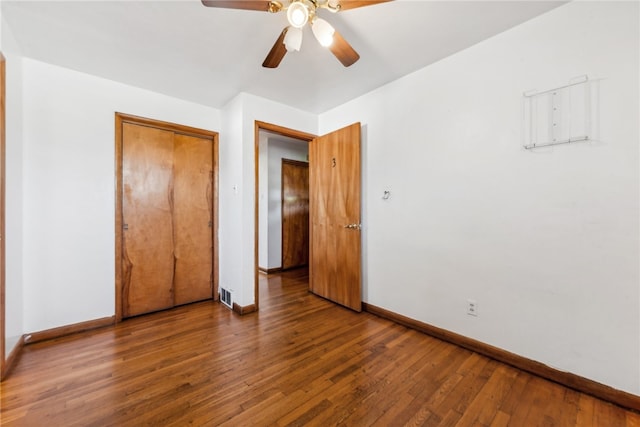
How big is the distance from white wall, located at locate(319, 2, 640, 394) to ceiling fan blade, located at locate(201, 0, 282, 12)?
1.58 metres

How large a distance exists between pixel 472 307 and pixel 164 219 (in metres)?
3.23

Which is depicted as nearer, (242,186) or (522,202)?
(522,202)

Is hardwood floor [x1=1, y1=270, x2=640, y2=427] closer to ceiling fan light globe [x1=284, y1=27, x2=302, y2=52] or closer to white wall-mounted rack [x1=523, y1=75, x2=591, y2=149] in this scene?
white wall-mounted rack [x1=523, y1=75, x2=591, y2=149]

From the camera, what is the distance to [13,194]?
1937 mm

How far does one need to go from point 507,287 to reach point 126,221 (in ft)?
11.7

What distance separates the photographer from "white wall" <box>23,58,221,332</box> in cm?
218

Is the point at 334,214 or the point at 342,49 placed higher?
the point at 342,49

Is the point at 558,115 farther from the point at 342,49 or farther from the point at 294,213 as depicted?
the point at 294,213

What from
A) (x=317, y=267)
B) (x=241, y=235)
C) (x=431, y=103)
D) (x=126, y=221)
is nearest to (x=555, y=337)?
(x=431, y=103)

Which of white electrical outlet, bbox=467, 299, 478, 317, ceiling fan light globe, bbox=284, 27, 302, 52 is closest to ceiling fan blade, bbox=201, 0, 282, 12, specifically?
ceiling fan light globe, bbox=284, 27, 302, 52

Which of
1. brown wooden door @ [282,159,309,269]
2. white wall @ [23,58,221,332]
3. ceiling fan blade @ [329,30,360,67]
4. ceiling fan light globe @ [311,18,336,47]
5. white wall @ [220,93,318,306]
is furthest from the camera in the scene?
brown wooden door @ [282,159,309,269]

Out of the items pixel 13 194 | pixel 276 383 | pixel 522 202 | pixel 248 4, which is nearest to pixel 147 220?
pixel 13 194

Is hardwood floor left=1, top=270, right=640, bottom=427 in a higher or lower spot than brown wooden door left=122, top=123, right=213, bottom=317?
lower

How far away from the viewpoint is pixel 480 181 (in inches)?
79.8
